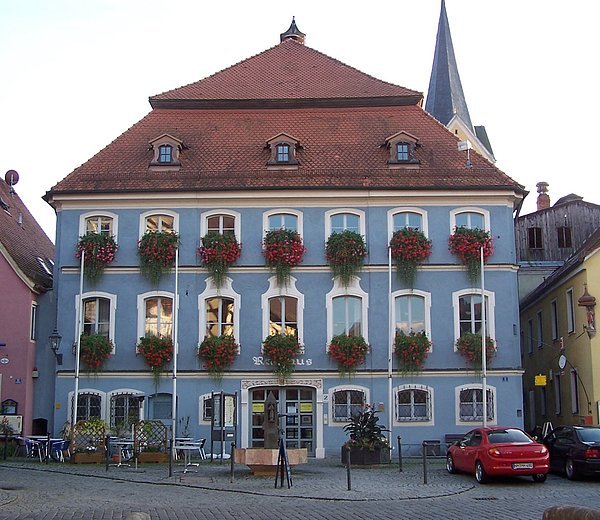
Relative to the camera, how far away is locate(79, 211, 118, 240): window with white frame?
→ 3500cm

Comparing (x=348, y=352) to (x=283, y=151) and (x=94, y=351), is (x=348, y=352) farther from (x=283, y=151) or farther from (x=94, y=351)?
(x=94, y=351)

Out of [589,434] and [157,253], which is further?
[157,253]

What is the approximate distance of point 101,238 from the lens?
3447 centimetres

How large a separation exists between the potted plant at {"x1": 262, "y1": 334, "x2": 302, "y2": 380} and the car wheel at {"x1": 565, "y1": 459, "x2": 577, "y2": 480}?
11172mm

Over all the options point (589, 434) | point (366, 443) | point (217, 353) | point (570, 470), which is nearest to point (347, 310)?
point (217, 353)

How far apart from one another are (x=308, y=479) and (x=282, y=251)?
11.3m

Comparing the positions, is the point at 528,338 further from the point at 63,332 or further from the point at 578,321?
the point at 63,332

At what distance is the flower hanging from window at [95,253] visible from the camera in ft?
113

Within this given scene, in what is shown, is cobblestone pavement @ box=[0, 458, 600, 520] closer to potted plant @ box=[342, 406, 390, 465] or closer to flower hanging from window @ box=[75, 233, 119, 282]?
potted plant @ box=[342, 406, 390, 465]

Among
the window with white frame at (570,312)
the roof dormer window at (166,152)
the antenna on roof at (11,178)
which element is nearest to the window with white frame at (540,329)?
the window with white frame at (570,312)

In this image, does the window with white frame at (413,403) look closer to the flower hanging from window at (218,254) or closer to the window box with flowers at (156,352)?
the flower hanging from window at (218,254)

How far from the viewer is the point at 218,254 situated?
1339 inches

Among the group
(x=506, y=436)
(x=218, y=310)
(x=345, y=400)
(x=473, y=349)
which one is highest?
(x=218, y=310)

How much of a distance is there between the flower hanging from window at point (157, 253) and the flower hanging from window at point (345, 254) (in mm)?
5510
